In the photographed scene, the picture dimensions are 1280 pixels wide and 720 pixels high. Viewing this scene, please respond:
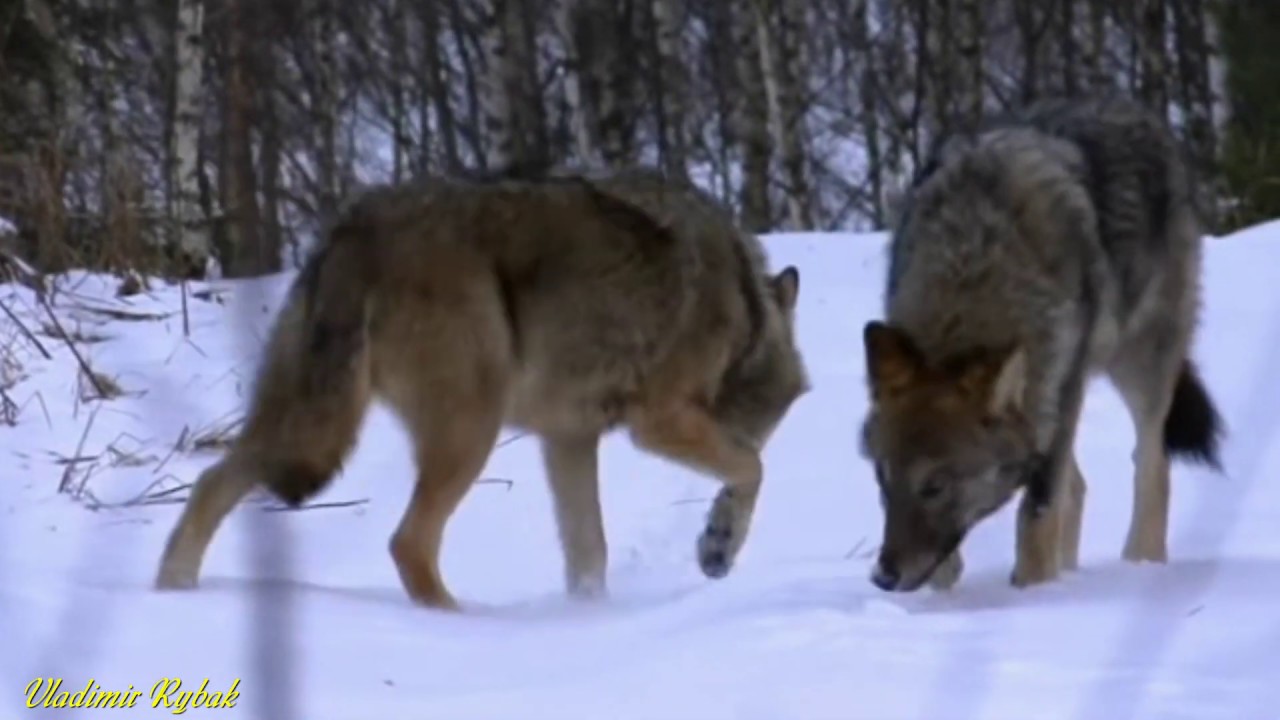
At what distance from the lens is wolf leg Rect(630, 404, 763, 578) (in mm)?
6027

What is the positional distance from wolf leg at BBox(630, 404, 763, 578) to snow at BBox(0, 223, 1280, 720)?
0.60ft

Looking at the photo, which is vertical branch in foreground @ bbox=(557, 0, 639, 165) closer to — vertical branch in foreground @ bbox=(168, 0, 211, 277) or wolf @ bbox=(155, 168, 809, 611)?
vertical branch in foreground @ bbox=(168, 0, 211, 277)

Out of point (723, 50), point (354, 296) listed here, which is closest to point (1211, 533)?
point (354, 296)

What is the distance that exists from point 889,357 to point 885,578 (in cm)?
56

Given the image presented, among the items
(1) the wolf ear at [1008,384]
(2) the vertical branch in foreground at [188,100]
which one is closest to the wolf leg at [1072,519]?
(1) the wolf ear at [1008,384]

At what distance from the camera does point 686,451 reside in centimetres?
606

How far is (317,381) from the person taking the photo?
5.37 metres

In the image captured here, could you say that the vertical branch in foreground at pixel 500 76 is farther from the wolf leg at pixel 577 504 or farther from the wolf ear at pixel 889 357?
the wolf ear at pixel 889 357

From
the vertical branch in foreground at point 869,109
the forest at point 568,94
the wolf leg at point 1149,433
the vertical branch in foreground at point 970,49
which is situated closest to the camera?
the wolf leg at point 1149,433

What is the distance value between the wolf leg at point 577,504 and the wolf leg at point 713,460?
277 mm

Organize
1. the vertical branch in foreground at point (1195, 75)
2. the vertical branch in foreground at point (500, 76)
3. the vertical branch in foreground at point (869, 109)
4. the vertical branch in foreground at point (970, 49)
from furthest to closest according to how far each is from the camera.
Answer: the vertical branch in foreground at point (869, 109) < the vertical branch in foreground at point (1195, 75) < the vertical branch in foreground at point (970, 49) < the vertical branch in foreground at point (500, 76)

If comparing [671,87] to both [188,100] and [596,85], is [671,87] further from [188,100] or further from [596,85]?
[188,100]

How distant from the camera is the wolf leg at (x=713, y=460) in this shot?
6027 mm

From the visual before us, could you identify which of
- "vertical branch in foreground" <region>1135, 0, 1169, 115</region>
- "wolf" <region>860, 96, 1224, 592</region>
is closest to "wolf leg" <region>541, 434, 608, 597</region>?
"wolf" <region>860, 96, 1224, 592</region>
